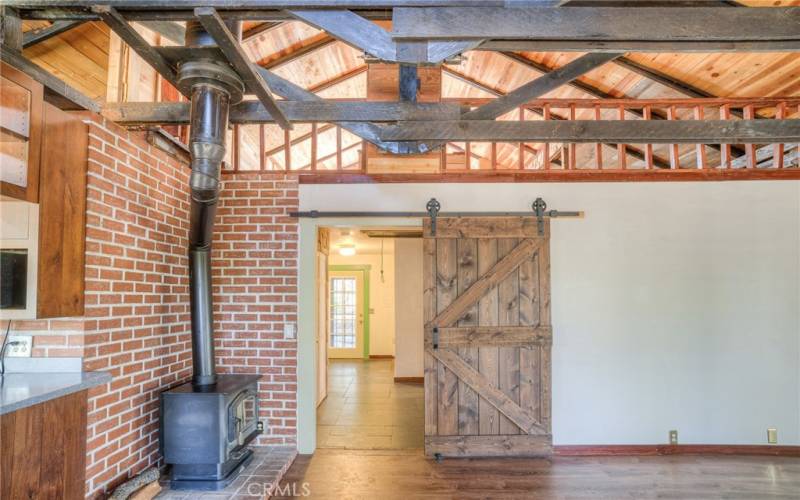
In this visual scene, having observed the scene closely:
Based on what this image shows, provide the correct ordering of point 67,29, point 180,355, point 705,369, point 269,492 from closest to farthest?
point 269,492
point 67,29
point 180,355
point 705,369

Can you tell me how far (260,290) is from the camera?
3.93 metres

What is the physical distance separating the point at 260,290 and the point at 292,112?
1743 millimetres

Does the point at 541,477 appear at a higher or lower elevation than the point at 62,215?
lower

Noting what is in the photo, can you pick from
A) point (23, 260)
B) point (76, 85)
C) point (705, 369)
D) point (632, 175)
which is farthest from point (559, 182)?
point (76, 85)

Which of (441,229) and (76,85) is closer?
(76,85)

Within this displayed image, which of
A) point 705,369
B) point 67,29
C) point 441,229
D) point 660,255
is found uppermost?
point 67,29

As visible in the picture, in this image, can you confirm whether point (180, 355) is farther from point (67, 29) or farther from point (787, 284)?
point (787, 284)

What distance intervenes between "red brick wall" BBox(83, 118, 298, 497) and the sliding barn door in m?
1.23

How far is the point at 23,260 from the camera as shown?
6.95 feet

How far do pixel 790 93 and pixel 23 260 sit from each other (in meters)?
5.76

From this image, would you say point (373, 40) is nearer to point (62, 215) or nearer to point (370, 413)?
point (62, 215)

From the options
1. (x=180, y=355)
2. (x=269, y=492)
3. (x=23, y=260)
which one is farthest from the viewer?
(x=180, y=355)

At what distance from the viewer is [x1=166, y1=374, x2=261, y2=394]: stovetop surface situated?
2998mm

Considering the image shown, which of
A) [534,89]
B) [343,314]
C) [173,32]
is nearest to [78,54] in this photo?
[173,32]
